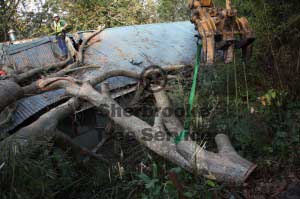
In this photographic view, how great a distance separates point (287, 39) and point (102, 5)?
29.2ft

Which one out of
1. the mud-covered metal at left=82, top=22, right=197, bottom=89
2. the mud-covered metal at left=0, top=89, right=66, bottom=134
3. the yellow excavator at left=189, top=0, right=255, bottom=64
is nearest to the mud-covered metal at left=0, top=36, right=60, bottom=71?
the mud-covered metal at left=82, top=22, right=197, bottom=89

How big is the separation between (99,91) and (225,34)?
7.24 ft

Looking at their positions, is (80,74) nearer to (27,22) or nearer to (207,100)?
(207,100)

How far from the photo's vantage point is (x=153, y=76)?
5223 mm

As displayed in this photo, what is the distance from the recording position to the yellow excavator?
13.8ft

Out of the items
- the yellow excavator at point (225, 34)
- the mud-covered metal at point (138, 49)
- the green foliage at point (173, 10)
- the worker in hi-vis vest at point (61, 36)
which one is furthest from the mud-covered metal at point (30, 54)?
the green foliage at point (173, 10)

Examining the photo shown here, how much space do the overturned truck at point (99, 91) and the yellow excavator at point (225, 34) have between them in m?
0.98

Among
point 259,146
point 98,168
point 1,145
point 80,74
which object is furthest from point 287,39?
point 1,145

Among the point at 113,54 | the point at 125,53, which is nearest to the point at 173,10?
the point at 125,53

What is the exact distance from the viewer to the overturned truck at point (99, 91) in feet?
9.29

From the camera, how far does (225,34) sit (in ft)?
13.9

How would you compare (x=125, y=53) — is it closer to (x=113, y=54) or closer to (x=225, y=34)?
(x=113, y=54)

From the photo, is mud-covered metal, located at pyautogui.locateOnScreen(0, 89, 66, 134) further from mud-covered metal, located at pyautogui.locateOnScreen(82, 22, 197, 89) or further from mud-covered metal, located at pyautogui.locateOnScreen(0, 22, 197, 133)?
mud-covered metal, located at pyautogui.locateOnScreen(82, 22, 197, 89)

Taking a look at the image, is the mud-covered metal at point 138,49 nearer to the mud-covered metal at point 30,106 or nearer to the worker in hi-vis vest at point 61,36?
the worker in hi-vis vest at point 61,36
